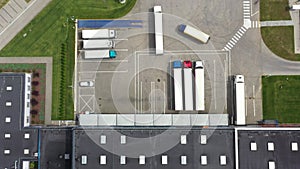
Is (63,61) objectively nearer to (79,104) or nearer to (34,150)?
(79,104)

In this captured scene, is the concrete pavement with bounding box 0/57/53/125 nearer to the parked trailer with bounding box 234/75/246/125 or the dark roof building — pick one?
the dark roof building

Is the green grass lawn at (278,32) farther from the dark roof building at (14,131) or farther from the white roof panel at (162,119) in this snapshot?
the dark roof building at (14,131)

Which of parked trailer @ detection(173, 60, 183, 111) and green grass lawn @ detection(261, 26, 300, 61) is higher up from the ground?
green grass lawn @ detection(261, 26, 300, 61)

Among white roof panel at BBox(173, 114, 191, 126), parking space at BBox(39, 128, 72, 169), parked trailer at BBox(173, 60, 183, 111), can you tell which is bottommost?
parking space at BBox(39, 128, 72, 169)

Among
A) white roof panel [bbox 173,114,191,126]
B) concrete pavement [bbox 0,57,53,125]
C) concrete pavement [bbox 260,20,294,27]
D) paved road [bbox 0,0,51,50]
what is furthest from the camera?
paved road [bbox 0,0,51,50]

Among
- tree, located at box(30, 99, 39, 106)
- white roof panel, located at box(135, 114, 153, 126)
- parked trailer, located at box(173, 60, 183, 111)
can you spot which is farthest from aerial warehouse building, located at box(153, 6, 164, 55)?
tree, located at box(30, 99, 39, 106)

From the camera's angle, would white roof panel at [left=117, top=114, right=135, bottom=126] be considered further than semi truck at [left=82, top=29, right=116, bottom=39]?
No
